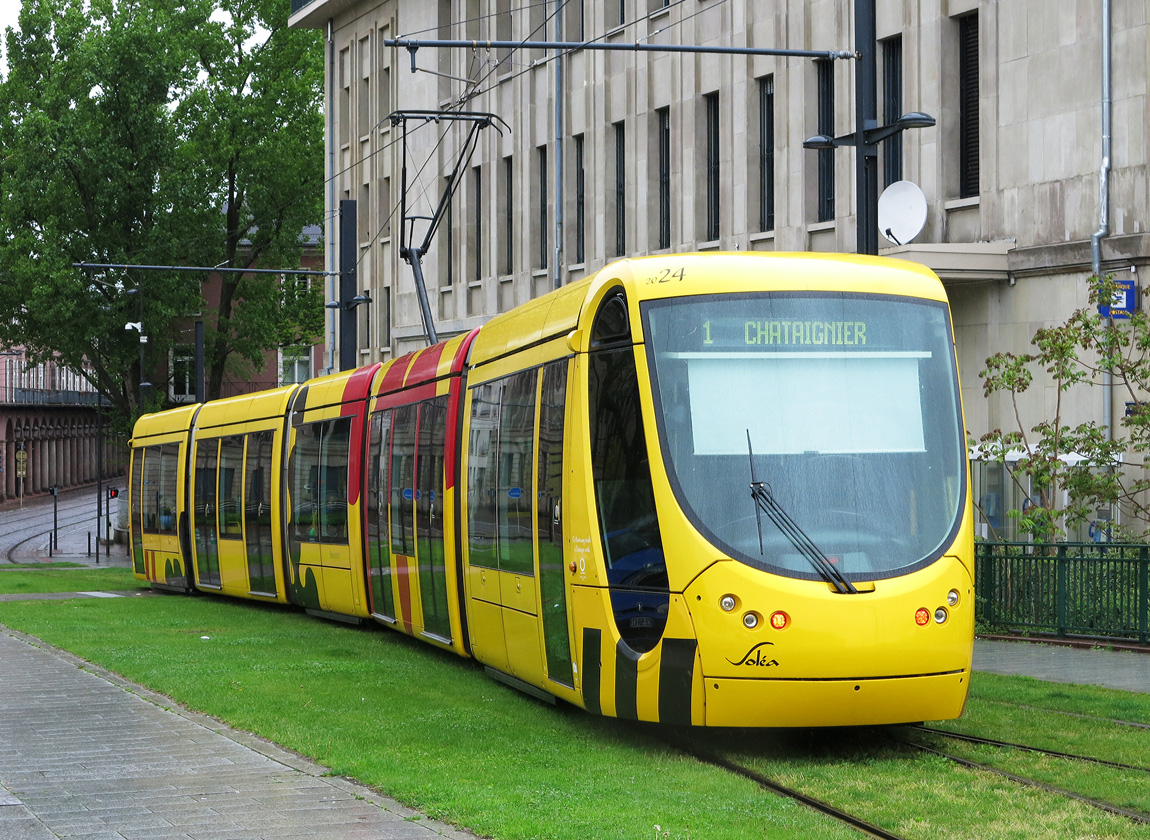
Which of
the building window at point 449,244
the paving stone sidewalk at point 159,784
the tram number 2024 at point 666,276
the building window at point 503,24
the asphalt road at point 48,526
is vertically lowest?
the asphalt road at point 48,526

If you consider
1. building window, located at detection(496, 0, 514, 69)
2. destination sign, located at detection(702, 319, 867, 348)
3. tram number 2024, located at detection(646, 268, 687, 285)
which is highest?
building window, located at detection(496, 0, 514, 69)

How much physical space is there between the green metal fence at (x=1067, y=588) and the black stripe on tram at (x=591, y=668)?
28.6 feet

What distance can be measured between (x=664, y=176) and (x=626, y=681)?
23.3 m

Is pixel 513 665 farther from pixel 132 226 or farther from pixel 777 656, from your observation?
pixel 132 226

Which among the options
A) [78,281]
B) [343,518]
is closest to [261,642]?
[343,518]

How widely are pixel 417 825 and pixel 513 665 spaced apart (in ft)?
16.2

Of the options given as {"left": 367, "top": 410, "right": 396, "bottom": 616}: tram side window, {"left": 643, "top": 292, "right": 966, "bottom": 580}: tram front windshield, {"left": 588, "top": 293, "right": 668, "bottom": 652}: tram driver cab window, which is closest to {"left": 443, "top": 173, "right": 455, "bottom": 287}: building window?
{"left": 367, "top": 410, "right": 396, "bottom": 616}: tram side window

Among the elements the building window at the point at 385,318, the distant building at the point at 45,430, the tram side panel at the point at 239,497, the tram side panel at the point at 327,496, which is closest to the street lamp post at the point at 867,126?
the tram side panel at the point at 327,496

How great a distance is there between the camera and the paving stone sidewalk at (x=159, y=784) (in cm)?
782

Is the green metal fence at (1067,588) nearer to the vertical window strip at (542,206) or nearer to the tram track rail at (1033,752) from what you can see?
the tram track rail at (1033,752)

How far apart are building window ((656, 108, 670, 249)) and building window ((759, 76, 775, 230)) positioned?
3.27 m

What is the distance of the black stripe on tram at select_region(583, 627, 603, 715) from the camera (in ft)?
34.9

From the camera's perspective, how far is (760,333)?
10.6 meters

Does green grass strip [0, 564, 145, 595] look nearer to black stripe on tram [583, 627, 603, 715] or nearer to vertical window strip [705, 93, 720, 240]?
vertical window strip [705, 93, 720, 240]
